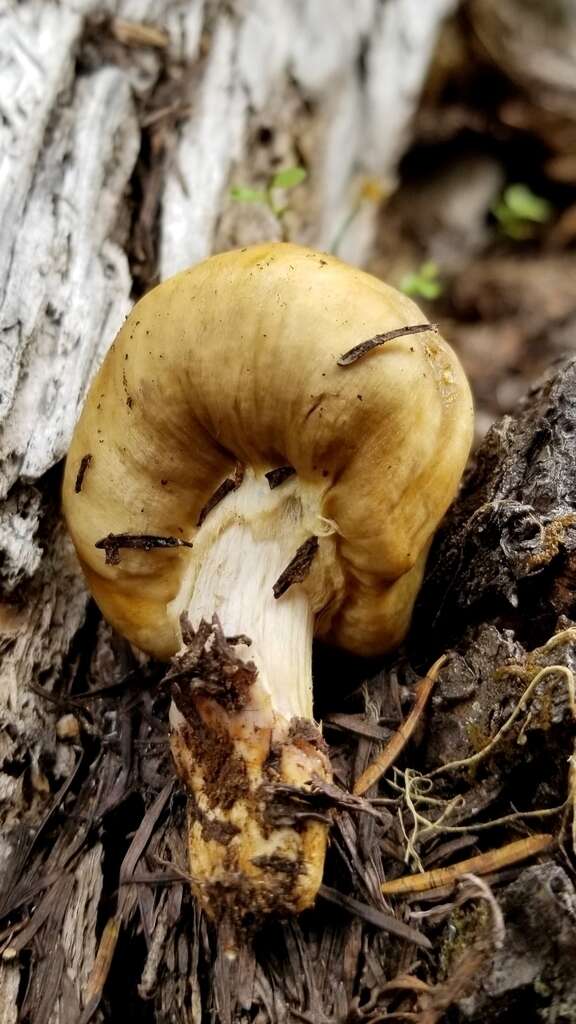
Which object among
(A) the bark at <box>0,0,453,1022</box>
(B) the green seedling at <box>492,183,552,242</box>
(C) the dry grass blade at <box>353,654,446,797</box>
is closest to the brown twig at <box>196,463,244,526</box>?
(A) the bark at <box>0,0,453,1022</box>

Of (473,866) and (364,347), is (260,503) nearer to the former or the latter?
(364,347)

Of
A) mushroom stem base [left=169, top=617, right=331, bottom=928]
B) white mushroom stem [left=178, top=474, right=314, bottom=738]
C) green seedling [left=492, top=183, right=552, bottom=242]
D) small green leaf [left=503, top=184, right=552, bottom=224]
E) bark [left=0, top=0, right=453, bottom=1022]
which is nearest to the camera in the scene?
mushroom stem base [left=169, top=617, right=331, bottom=928]

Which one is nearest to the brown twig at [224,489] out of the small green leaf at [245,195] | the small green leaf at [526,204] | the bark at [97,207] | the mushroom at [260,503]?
the mushroom at [260,503]

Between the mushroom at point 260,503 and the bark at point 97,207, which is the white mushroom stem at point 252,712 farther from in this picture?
the bark at point 97,207

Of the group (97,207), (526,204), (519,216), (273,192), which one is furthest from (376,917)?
(519,216)

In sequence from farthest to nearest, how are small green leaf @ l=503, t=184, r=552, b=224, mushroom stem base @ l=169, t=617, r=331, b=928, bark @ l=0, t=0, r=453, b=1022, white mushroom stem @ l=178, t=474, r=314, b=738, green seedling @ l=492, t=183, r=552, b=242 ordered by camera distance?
1. green seedling @ l=492, t=183, r=552, b=242
2. small green leaf @ l=503, t=184, r=552, b=224
3. bark @ l=0, t=0, r=453, b=1022
4. white mushroom stem @ l=178, t=474, r=314, b=738
5. mushroom stem base @ l=169, t=617, r=331, b=928

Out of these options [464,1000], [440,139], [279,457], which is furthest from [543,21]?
[464,1000]

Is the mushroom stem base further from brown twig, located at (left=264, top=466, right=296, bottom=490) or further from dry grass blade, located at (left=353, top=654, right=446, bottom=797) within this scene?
brown twig, located at (left=264, top=466, right=296, bottom=490)
